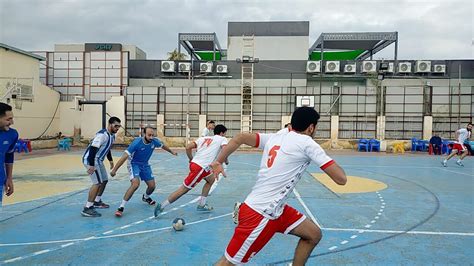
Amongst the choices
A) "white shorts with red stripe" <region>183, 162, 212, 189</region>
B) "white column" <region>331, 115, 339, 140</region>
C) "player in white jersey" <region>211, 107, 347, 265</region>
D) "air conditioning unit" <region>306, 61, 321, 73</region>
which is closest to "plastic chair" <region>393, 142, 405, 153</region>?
"white column" <region>331, 115, 339, 140</region>

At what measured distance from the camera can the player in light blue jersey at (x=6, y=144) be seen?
4.33 meters

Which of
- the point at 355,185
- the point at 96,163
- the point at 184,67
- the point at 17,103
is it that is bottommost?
the point at 355,185

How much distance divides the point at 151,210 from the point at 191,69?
24155mm

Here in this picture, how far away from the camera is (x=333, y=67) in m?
30.0

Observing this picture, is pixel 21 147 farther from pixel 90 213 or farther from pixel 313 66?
pixel 313 66

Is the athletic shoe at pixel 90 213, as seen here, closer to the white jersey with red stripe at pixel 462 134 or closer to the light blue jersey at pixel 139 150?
the light blue jersey at pixel 139 150

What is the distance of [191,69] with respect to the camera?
1199 inches

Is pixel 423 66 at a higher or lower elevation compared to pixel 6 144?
higher

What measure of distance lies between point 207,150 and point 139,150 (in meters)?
1.34

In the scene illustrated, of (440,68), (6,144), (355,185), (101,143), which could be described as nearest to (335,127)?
(440,68)

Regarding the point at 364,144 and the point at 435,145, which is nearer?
the point at 435,145

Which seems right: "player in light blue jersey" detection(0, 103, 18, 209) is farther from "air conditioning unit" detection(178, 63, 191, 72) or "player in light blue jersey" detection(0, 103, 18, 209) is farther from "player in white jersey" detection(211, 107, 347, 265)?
"air conditioning unit" detection(178, 63, 191, 72)

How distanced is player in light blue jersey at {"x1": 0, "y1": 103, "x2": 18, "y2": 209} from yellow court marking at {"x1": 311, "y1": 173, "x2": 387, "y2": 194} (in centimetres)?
745

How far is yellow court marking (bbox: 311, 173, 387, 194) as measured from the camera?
9.97 metres
